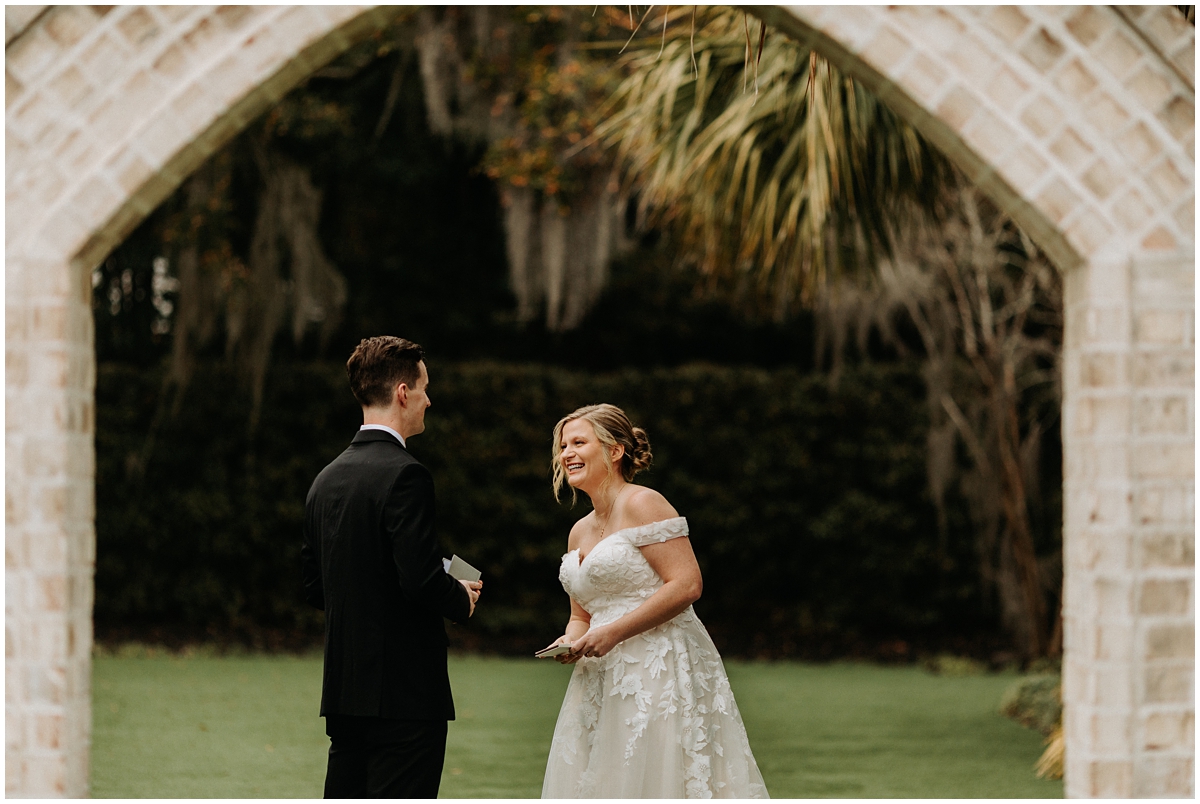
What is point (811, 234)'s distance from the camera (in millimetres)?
5711

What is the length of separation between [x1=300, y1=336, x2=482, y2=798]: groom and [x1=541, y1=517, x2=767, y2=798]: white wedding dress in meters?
0.53

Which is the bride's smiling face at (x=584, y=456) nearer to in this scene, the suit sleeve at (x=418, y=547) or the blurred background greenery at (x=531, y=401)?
the suit sleeve at (x=418, y=547)

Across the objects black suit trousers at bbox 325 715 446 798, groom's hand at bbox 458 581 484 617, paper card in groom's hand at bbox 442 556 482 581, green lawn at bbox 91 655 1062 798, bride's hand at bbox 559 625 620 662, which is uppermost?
paper card in groom's hand at bbox 442 556 482 581

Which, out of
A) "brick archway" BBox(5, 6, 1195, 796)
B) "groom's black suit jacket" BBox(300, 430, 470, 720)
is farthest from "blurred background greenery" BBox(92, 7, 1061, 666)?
"groom's black suit jacket" BBox(300, 430, 470, 720)

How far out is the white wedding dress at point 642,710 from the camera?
348cm

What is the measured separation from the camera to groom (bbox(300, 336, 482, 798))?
3.07m

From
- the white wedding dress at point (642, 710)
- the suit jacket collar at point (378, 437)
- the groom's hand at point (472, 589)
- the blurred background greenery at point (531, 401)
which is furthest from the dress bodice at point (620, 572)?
the blurred background greenery at point (531, 401)

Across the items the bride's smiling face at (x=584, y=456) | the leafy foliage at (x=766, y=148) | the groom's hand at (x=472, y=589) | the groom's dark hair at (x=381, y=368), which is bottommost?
the groom's hand at (x=472, y=589)

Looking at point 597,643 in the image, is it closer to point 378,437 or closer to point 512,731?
point 378,437

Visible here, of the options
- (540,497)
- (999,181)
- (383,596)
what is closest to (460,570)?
(383,596)

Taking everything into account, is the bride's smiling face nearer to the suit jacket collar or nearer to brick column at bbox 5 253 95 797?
the suit jacket collar

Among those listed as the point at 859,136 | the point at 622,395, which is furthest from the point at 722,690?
the point at 622,395

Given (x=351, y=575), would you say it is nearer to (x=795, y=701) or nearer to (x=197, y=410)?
(x=795, y=701)

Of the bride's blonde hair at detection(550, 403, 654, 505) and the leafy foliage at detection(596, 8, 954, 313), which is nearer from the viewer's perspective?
the bride's blonde hair at detection(550, 403, 654, 505)
